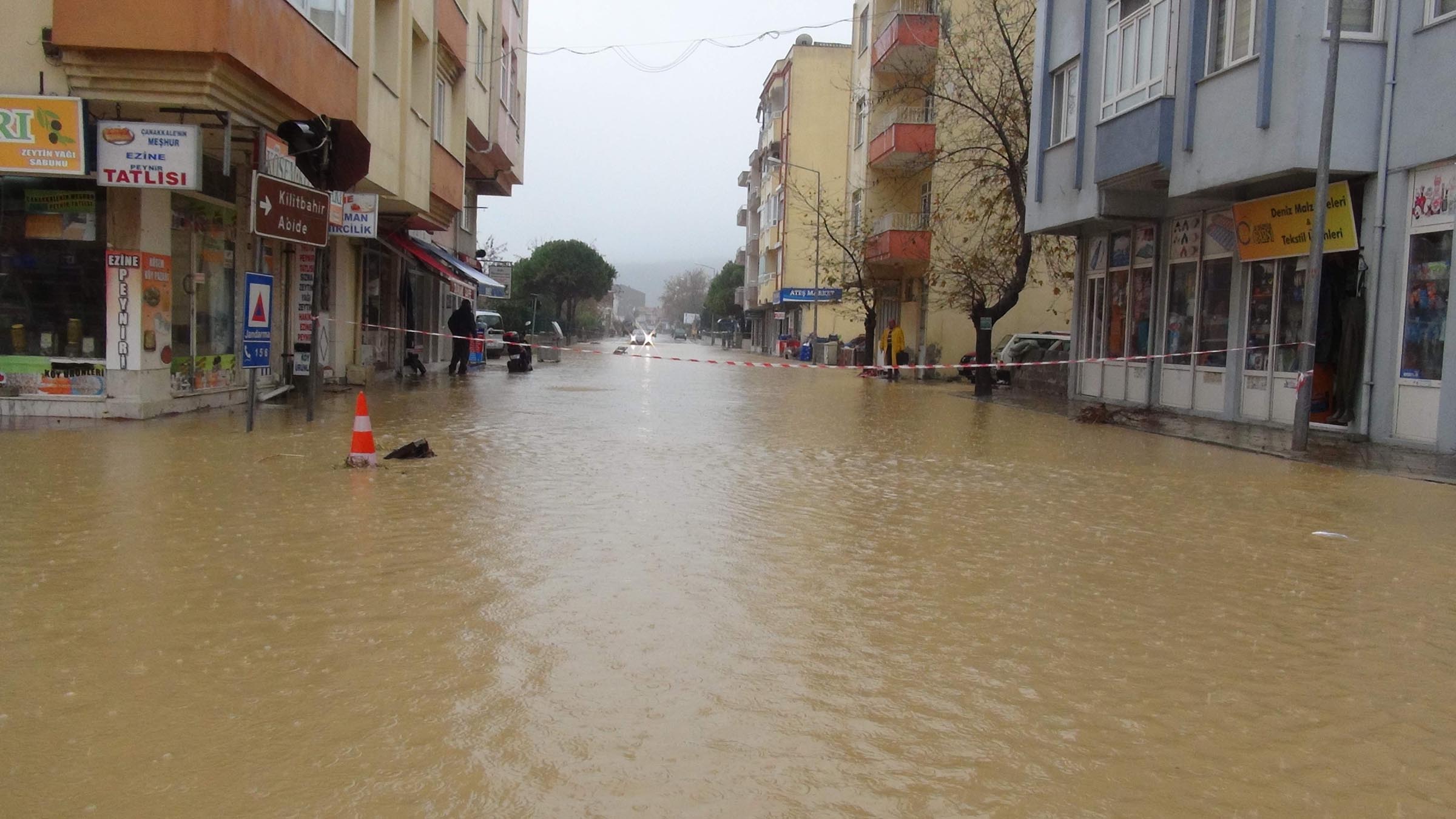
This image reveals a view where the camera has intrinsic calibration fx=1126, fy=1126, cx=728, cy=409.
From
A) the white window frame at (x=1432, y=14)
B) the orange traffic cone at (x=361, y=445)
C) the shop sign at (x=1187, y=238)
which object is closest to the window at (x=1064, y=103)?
the shop sign at (x=1187, y=238)

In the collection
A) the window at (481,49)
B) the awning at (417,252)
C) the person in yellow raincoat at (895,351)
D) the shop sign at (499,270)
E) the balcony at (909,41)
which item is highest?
the balcony at (909,41)

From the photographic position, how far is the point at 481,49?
2859cm

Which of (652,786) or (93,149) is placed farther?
(93,149)

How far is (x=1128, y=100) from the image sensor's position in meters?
19.6

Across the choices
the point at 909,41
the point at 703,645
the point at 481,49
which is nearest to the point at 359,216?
the point at 481,49

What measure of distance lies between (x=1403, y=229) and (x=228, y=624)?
14.4 meters

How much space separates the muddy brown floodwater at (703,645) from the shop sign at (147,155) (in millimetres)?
3539

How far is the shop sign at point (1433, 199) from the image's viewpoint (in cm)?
1333

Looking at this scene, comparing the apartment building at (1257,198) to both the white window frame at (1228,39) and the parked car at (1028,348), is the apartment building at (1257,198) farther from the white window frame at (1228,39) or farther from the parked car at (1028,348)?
the parked car at (1028,348)

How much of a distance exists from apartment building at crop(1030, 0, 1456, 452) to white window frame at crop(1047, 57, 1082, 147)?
0.05 m

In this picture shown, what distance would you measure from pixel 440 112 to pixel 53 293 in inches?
502

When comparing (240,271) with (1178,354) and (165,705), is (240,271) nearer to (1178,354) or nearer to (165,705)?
(165,705)

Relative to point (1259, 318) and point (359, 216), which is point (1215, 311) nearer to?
point (1259, 318)

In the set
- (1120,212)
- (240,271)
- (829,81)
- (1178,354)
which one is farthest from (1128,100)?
(829,81)
